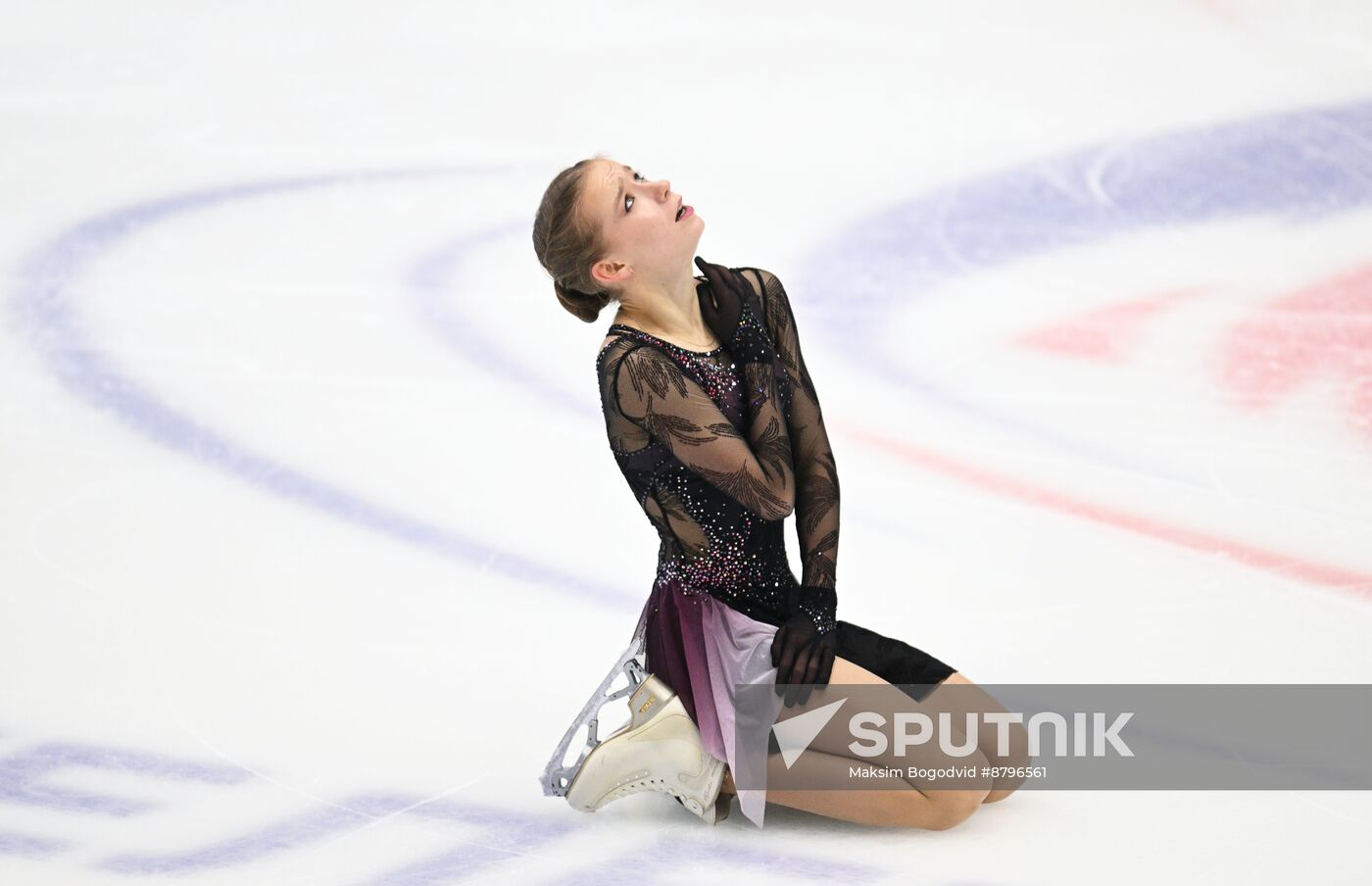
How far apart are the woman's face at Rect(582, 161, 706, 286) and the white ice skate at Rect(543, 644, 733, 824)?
79cm

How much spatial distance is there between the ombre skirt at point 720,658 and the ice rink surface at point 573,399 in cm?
20

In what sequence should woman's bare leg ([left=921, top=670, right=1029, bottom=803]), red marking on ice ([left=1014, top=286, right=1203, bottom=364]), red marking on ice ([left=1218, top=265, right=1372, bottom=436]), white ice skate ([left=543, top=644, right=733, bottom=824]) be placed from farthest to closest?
1. red marking on ice ([left=1014, top=286, right=1203, bottom=364])
2. red marking on ice ([left=1218, top=265, right=1372, bottom=436])
3. woman's bare leg ([left=921, top=670, right=1029, bottom=803])
4. white ice skate ([left=543, top=644, right=733, bottom=824])

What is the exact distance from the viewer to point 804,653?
3.31 metres

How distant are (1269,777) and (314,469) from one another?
9.98 feet

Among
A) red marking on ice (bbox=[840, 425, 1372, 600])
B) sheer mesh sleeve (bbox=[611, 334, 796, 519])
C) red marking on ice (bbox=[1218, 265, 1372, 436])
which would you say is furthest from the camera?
red marking on ice (bbox=[1218, 265, 1372, 436])

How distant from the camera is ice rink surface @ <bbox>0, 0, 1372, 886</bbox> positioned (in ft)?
11.2

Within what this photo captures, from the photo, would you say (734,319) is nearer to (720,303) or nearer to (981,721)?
(720,303)

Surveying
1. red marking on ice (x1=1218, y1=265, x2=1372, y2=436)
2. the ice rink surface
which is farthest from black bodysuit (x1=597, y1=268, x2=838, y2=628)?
red marking on ice (x1=1218, y1=265, x2=1372, y2=436)

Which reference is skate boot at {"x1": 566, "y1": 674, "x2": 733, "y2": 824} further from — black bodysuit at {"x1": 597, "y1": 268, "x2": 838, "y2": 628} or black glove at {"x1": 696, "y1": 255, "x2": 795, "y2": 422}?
black glove at {"x1": 696, "y1": 255, "x2": 795, "y2": 422}

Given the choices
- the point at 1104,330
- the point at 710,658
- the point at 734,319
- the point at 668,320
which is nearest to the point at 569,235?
the point at 668,320

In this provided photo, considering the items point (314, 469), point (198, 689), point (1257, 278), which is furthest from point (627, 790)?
point (1257, 278)

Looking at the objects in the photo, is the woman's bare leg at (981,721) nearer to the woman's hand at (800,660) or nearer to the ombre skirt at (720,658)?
the ombre skirt at (720,658)

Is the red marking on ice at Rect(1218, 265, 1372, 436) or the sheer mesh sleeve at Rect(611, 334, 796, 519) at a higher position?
the red marking on ice at Rect(1218, 265, 1372, 436)

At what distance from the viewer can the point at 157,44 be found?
848 cm
